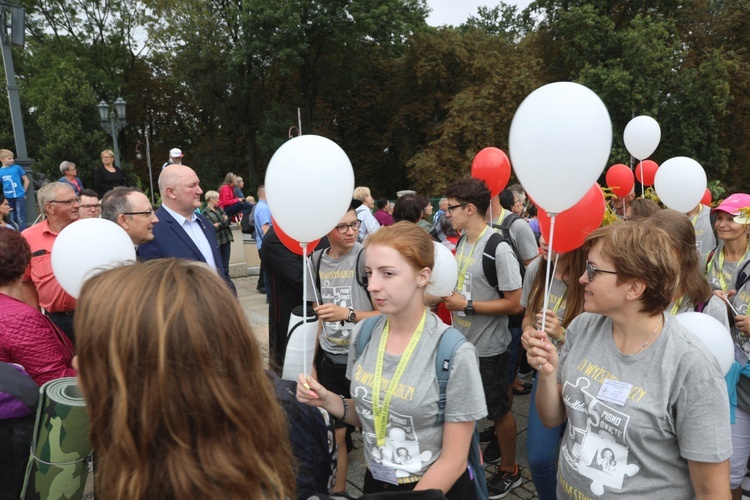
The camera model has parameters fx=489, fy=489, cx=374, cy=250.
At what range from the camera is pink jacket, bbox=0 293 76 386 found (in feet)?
7.64

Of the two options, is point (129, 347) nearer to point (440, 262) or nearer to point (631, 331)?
point (631, 331)

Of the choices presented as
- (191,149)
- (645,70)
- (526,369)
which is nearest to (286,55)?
(191,149)

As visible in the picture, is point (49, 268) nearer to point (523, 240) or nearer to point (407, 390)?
point (407, 390)

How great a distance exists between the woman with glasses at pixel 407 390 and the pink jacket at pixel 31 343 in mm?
1390

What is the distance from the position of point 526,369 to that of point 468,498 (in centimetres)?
335

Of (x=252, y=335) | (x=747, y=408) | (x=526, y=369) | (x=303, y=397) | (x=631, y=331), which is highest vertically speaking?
(x=252, y=335)

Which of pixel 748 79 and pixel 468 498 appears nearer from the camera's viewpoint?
pixel 468 498

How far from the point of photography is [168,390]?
3.27 ft

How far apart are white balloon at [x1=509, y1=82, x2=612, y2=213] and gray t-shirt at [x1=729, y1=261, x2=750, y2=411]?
1.54 m

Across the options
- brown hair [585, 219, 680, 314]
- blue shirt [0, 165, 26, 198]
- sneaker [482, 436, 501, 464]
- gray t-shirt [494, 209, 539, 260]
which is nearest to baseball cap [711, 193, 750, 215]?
gray t-shirt [494, 209, 539, 260]

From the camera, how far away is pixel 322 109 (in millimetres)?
29094

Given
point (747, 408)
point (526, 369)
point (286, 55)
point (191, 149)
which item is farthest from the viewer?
point (191, 149)

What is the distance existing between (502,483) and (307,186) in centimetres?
234

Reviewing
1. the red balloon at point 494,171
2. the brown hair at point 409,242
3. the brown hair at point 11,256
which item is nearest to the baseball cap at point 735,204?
the red balloon at point 494,171
